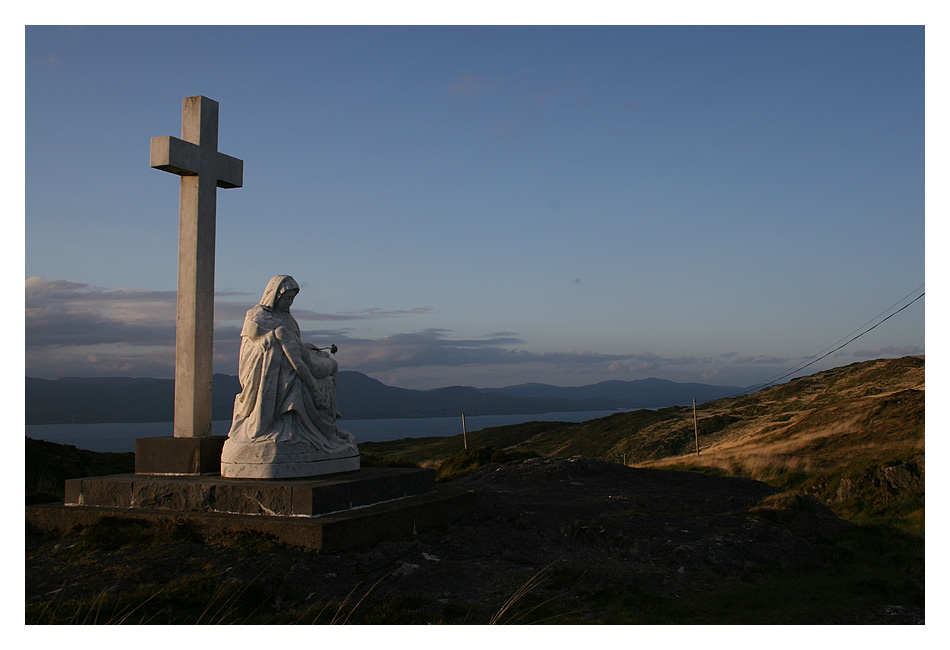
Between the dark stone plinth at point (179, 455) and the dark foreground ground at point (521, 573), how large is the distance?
120 cm

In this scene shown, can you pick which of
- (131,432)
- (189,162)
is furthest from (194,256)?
(131,432)

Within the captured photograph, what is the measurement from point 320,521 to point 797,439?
62.5 ft

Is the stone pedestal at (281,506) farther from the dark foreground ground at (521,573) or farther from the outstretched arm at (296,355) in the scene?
the outstretched arm at (296,355)

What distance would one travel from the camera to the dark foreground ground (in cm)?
530

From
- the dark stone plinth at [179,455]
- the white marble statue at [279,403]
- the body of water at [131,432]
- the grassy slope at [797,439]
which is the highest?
the white marble statue at [279,403]

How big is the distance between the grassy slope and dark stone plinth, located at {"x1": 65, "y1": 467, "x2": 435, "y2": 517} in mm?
7405

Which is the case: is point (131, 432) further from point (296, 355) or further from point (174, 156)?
point (296, 355)

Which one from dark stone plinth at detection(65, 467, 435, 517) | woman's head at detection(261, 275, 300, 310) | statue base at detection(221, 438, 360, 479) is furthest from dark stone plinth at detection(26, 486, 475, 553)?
woman's head at detection(261, 275, 300, 310)

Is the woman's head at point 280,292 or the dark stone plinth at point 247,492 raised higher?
the woman's head at point 280,292

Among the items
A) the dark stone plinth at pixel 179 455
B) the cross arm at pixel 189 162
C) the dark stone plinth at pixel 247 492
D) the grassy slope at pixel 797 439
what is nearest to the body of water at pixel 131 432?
the dark stone plinth at pixel 179 455

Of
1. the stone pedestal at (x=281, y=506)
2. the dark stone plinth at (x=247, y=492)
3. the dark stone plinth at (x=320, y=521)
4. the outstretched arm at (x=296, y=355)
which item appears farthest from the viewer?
the outstretched arm at (x=296, y=355)

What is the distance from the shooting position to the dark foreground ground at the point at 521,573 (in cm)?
530

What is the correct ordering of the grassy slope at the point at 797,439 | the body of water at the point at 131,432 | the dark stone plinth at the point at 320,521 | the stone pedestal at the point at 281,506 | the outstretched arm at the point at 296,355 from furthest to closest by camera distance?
the body of water at the point at 131,432, the grassy slope at the point at 797,439, the outstretched arm at the point at 296,355, the stone pedestal at the point at 281,506, the dark stone plinth at the point at 320,521

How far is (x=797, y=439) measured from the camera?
860 inches
